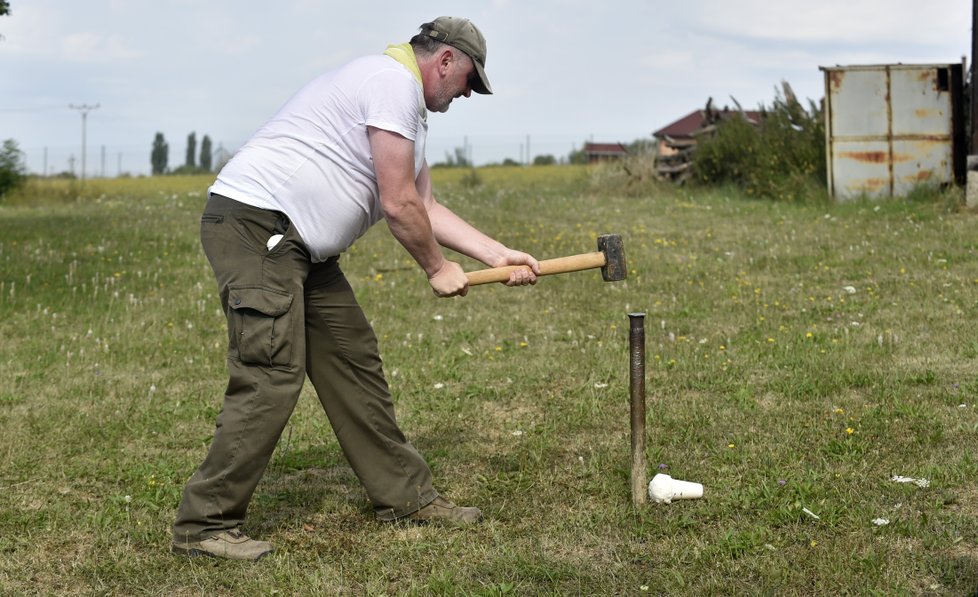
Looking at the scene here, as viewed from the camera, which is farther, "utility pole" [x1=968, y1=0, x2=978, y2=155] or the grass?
"utility pole" [x1=968, y1=0, x2=978, y2=155]

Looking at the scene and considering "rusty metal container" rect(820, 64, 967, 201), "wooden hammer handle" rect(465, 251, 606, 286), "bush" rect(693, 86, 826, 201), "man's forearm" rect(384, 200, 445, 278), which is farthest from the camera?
"bush" rect(693, 86, 826, 201)

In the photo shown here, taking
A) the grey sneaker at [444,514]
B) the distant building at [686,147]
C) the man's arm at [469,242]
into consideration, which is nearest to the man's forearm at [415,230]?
the man's arm at [469,242]

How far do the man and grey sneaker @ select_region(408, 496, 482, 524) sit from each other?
78cm

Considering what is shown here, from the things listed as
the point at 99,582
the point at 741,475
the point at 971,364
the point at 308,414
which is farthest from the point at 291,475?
the point at 971,364

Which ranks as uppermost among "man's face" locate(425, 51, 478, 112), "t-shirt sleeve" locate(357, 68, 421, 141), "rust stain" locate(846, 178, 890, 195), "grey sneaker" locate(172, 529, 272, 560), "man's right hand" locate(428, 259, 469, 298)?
"rust stain" locate(846, 178, 890, 195)

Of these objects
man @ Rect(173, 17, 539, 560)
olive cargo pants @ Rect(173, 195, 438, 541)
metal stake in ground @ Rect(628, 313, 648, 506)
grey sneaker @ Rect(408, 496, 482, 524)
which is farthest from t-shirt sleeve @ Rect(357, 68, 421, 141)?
grey sneaker @ Rect(408, 496, 482, 524)

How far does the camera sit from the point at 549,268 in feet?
15.4

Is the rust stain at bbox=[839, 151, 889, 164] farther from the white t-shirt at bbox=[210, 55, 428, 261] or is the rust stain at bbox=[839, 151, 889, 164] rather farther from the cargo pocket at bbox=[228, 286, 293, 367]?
the cargo pocket at bbox=[228, 286, 293, 367]

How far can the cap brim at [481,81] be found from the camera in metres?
4.25

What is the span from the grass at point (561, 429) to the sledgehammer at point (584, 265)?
1096 millimetres

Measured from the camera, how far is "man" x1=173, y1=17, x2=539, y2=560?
417cm

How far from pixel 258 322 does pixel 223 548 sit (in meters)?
0.97

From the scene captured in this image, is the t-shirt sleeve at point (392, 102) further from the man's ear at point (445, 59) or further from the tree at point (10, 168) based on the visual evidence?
the tree at point (10, 168)

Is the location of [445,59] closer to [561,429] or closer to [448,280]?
[448,280]
